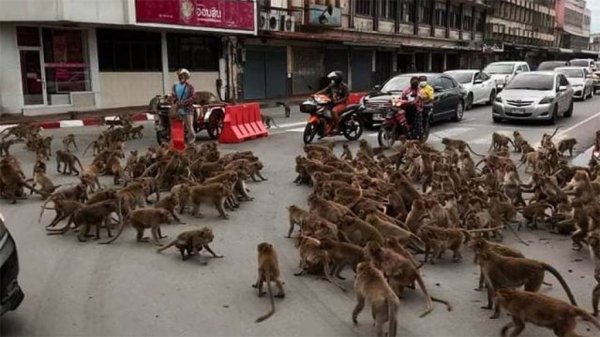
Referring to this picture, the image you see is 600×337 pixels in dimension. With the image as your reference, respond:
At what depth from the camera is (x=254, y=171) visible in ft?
36.6

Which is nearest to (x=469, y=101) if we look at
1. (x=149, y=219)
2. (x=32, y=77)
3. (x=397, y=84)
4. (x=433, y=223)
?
(x=397, y=84)

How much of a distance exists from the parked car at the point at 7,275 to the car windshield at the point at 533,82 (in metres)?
19.7

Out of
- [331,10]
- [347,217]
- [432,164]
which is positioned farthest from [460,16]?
[347,217]

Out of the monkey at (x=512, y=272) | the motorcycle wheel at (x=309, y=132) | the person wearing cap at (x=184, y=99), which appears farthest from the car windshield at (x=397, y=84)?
the monkey at (x=512, y=272)

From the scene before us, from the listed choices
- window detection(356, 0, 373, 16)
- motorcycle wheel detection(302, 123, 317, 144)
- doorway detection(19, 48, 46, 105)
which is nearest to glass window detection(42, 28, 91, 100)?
doorway detection(19, 48, 46, 105)

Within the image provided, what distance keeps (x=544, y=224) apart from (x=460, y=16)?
181 feet

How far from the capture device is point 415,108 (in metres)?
15.3

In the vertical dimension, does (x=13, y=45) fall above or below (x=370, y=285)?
above

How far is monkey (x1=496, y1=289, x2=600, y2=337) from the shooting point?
4.54 m

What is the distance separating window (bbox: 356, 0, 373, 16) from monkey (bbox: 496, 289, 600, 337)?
3834 centimetres

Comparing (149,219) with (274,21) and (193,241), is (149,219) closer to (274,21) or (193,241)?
(193,241)

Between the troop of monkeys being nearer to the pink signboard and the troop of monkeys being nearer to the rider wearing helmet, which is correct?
the rider wearing helmet

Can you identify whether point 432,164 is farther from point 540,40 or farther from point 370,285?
point 540,40

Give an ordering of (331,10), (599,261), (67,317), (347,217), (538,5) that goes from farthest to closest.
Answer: (538,5), (331,10), (347,217), (599,261), (67,317)
